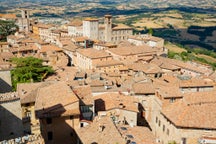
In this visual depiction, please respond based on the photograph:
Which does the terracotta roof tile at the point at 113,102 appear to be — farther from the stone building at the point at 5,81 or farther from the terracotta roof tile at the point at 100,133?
the stone building at the point at 5,81

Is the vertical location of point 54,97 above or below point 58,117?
above

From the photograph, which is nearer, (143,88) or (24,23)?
(143,88)

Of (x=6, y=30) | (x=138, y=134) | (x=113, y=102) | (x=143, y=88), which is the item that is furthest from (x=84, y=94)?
(x=6, y=30)

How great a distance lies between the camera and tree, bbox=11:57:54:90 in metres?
52.4

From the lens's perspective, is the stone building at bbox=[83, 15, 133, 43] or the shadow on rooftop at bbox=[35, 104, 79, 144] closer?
the shadow on rooftop at bbox=[35, 104, 79, 144]

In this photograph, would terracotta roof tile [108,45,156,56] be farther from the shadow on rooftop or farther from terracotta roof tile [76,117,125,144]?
the shadow on rooftop

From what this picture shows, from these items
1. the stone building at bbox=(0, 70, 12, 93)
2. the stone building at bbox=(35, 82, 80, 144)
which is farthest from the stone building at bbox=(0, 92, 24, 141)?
the stone building at bbox=(0, 70, 12, 93)

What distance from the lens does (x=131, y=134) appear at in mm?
31047

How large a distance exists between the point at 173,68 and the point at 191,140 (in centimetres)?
3906

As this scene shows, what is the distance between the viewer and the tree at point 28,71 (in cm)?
5240

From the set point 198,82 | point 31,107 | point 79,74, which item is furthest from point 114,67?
point 31,107

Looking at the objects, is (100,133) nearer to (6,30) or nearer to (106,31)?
(106,31)

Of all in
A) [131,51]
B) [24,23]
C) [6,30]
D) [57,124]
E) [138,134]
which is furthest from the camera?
[24,23]

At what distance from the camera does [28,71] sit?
55.0 metres
